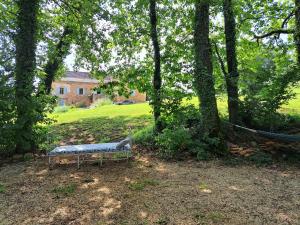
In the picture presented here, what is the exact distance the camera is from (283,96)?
857 cm

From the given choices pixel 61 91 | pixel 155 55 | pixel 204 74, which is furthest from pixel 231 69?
pixel 61 91

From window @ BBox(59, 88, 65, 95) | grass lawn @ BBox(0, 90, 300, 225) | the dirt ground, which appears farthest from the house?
the dirt ground

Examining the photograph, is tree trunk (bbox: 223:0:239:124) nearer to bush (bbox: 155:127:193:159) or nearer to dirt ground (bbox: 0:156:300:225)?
bush (bbox: 155:127:193:159)

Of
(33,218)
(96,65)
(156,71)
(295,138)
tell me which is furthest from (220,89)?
(33,218)

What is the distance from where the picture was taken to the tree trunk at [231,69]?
29.7ft

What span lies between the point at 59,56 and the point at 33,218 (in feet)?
34.2

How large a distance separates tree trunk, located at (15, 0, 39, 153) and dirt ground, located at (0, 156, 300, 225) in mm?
1141

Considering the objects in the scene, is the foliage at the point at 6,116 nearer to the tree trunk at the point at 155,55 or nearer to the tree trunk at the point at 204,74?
the tree trunk at the point at 155,55

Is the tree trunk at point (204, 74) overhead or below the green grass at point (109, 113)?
overhead

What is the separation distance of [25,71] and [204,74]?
4.77 m

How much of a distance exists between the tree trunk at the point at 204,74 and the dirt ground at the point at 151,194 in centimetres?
127

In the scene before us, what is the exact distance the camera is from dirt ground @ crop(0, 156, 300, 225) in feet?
13.2

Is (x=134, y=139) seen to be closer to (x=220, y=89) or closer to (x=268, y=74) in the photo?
(x=220, y=89)

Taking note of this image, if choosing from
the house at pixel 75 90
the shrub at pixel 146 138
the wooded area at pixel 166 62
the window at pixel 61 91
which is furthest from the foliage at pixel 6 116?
the window at pixel 61 91
